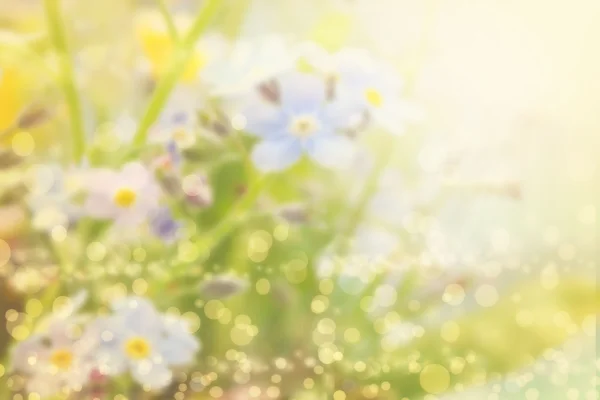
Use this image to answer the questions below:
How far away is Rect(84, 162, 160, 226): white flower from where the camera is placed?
0.55 meters

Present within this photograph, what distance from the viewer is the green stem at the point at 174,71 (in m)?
0.58

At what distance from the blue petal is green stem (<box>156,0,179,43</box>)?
142 mm

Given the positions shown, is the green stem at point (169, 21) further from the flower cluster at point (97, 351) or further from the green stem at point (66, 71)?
Answer: the flower cluster at point (97, 351)

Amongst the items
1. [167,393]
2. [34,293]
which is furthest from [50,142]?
[167,393]

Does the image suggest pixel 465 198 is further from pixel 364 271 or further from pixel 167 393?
pixel 167 393

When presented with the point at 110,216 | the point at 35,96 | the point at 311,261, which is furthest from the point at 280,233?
the point at 35,96

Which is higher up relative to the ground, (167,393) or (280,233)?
(280,233)

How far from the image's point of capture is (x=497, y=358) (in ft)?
1.89

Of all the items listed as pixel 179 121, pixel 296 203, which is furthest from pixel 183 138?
pixel 296 203

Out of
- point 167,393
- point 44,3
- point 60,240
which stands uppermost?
point 44,3

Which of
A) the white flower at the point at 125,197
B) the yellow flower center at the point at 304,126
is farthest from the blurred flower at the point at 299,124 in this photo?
the white flower at the point at 125,197

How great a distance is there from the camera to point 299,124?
55 centimetres

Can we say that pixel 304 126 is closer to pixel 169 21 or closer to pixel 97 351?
pixel 169 21

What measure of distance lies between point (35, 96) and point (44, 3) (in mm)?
94
